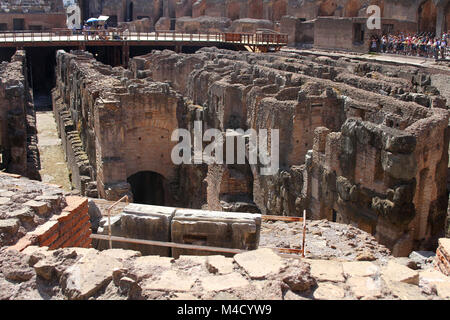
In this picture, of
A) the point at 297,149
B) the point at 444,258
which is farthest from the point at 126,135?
the point at 444,258

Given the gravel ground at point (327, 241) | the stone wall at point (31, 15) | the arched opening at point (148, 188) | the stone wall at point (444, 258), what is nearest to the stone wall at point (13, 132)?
the arched opening at point (148, 188)

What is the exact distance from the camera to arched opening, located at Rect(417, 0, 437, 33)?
95.3 feet

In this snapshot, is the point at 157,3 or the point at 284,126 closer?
the point at 284,126

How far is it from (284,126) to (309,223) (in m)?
4.78

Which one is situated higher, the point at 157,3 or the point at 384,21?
the point at 157,3

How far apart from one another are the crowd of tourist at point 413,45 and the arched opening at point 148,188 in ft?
47.3

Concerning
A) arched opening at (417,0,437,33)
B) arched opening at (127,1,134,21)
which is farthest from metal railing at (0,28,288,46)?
arched opening at (127,1,134,21)

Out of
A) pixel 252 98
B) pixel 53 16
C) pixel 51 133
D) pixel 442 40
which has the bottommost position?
pixel 51 133

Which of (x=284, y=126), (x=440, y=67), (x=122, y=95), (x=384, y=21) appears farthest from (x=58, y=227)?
(x=384, y=21)

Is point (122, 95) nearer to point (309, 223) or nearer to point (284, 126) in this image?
point (284, 126)

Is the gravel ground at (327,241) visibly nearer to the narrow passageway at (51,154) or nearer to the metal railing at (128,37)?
the narrow passageway at (51,154)

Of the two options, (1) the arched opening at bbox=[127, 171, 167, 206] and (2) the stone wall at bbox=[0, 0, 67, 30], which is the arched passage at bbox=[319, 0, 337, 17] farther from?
(1) the arched opening at bbox=[127, 171, 167, 206]

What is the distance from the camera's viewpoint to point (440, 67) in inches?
788

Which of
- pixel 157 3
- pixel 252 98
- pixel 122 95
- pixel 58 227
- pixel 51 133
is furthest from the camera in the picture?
pixel 157 3
